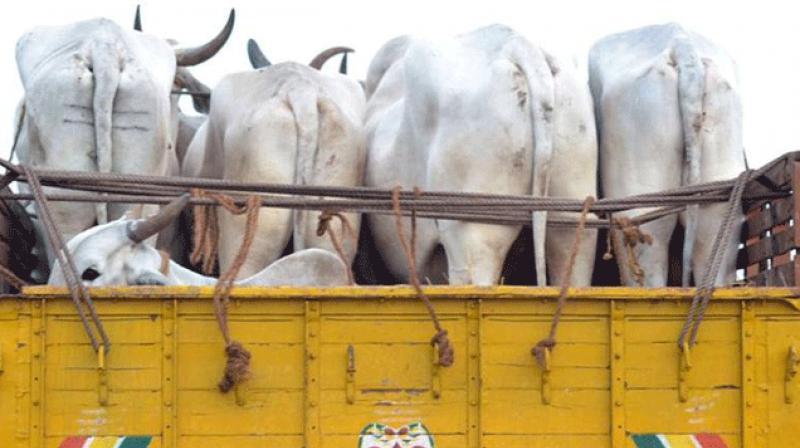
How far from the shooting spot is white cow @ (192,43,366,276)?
37.4 ft

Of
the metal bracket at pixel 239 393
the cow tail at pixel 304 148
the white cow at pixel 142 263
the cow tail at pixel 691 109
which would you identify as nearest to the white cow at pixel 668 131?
the cow tail at pixel 691 109

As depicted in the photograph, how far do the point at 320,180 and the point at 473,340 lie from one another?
3.15 m

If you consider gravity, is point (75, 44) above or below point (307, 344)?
above

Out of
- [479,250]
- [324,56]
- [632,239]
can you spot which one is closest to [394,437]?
[632,239]

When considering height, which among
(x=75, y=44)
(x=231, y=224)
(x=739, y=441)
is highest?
(x=75, y=44)

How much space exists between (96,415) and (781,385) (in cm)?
280

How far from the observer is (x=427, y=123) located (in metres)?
10.9

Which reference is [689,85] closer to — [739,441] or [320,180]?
[320,180]

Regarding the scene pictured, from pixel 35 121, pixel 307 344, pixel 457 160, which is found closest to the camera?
pixel 307 344

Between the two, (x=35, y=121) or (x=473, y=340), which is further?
(x=35, y=121)

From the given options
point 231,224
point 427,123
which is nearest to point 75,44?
point 231,224

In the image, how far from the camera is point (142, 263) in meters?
→ 9.27

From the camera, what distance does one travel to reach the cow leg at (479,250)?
34.5ft

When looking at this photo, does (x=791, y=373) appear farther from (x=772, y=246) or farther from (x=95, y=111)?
(x=95, y=111)
